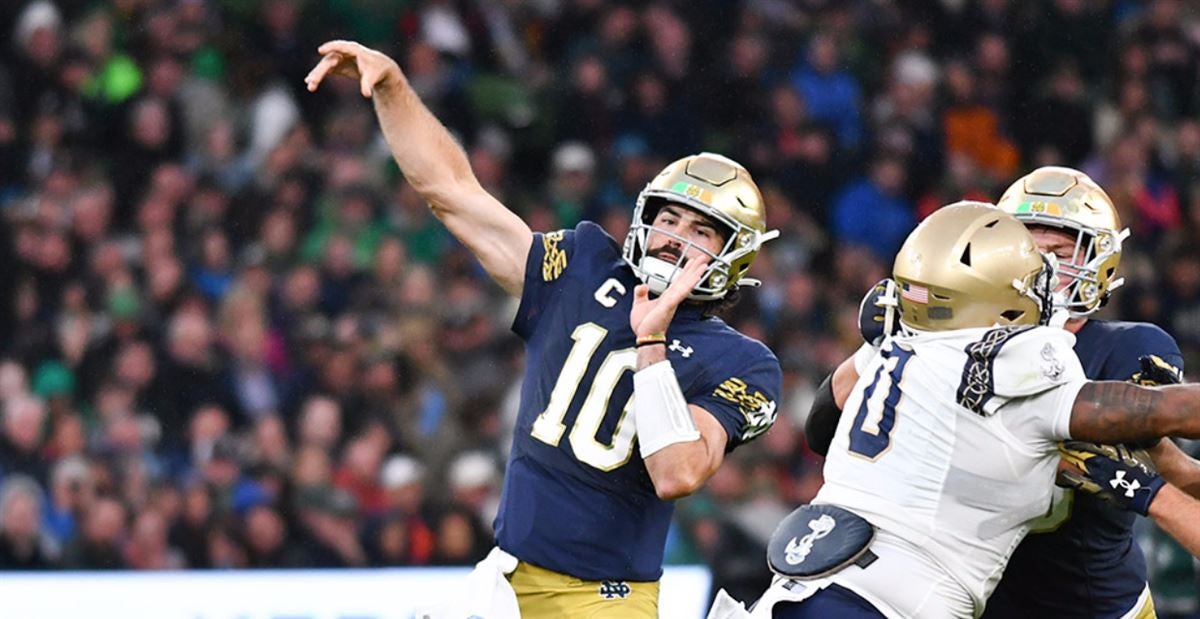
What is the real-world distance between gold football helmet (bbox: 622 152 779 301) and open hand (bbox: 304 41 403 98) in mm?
781

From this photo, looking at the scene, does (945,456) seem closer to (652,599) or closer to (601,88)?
(652,599)

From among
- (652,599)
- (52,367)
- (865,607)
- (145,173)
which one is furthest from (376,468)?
(865,607)

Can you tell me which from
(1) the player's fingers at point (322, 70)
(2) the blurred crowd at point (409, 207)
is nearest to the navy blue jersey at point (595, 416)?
(1) the player's fingers at point (322, 70)

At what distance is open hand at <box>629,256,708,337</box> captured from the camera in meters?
4.70

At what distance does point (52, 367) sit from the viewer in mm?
9992

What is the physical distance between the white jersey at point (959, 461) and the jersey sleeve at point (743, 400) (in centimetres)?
47

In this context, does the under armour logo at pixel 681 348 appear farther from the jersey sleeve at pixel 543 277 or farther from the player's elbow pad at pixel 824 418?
the player's elbow pad at pixel 824 418

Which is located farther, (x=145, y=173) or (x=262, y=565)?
(x=145, y=173)

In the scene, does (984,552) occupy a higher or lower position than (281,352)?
higher

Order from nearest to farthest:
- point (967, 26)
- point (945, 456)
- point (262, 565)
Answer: point (945, 456) < point (262, 565) < point (967, 26)

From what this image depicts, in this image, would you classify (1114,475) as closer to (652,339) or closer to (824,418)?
(824,418)

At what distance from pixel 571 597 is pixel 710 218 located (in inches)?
42.4

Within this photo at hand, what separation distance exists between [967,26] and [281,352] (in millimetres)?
5587

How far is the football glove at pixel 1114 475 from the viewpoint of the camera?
4461 millimetres
